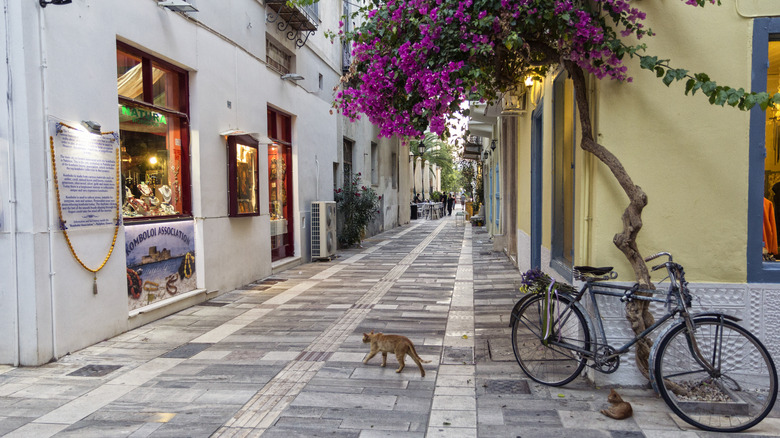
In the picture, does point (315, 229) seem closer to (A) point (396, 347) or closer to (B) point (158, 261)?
(B) point (158, 261)

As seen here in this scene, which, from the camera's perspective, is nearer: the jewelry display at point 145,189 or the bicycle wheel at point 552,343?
the bicycle wheel at point 552,343

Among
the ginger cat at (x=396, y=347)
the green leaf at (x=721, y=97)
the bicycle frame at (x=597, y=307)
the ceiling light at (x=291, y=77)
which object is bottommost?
the ginger cat at (x=396, y=347)

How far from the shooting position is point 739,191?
446 centimetres

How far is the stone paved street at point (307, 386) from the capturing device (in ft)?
12.3

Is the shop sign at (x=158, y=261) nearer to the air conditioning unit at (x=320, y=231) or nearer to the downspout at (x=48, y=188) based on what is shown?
the downspout at (x=48, y=188)

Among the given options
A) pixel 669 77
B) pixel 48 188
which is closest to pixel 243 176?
pixel 48 188

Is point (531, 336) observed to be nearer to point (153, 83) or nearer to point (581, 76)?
point (581, 76)

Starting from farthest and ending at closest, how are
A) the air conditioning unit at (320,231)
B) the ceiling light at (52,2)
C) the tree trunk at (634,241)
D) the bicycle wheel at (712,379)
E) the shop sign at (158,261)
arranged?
the air conditioning unit at (320,231)
the shop sign at (158,261)
the ceiling light at (52,2)
the tree trunk at (634,241)
the bicycle wheel at (712,379)

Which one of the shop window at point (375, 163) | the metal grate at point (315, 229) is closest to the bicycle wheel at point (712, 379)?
the metal grate at point (315, 229)

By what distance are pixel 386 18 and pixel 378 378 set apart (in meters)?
3.17

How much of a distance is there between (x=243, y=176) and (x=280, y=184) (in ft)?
8.01

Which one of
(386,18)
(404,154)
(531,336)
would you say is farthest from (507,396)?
(404,154)

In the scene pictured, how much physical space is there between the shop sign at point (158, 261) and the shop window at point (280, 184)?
3325 millimetres

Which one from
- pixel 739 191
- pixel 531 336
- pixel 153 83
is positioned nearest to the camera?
pixel 739 191
